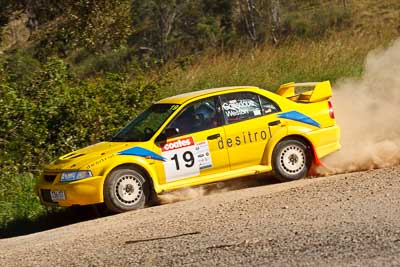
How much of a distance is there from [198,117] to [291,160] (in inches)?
60.8

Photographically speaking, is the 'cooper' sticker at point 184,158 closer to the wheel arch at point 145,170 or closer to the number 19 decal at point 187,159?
the number 19 decal at point 187,159

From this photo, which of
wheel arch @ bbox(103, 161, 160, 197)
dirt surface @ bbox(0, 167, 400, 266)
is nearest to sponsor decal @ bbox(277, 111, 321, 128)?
dirt surface @ bbox(0, 167, 400, 266)

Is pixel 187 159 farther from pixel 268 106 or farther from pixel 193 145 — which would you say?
pixel 268 106

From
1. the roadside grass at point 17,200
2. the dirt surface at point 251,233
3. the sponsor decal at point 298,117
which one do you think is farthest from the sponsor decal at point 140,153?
the roadside grass at point 17,200

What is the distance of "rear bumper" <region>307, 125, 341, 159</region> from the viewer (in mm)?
12483

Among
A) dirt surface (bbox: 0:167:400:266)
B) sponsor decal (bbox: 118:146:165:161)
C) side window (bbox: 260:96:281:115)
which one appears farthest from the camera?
side window (bbox: 260:96:281:115)

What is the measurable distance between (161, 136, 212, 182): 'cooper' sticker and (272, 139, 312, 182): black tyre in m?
1.07

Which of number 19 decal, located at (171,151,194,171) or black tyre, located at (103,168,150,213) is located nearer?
black tyre, located at (103,168,150,213)

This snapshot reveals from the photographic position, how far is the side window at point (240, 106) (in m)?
12.2

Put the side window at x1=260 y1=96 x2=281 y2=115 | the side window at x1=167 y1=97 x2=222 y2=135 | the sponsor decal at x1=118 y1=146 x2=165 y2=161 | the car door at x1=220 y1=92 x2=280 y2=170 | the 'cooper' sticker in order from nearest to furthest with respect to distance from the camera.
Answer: the sponsor decal at x1=118 y1=146 x2=165 y2=161, the 'cooper' sticker, the side window at x1=167 y1=97 x2=222 y2=135, the car door at x1=220 y1=92 x2=280 y2=170, the side window at x1=260 y1=96 x2=281 y2=115

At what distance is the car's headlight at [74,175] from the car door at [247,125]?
2.02 meters

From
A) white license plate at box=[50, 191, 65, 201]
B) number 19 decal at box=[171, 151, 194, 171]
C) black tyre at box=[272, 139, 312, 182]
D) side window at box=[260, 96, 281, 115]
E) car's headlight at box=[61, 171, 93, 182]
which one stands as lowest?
black tyre at box=[272, 139, 312, 182]

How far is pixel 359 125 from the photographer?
14.1 metres

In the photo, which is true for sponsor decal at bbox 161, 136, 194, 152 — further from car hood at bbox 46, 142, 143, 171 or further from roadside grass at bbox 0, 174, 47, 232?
roadside grass at bbox 0, 174, 47, 232
